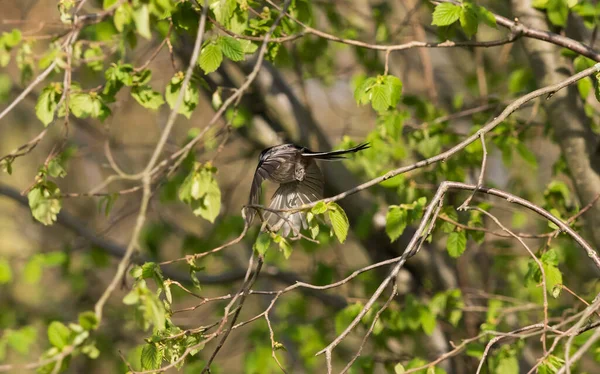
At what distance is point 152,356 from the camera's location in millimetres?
1732

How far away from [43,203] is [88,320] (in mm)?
773

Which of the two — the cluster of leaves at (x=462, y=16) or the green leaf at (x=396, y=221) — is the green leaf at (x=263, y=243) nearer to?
the green leaf at (x=396, y=221)

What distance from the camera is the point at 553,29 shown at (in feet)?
7.92

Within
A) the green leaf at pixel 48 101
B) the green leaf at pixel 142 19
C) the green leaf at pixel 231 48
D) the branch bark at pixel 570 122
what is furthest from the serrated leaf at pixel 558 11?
the green leaf at pixel 48 101

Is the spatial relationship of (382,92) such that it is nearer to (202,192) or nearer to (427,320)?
(202,192)

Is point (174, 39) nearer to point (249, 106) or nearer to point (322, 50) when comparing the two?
point (249, 106)

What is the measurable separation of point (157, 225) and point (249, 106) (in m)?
1.18

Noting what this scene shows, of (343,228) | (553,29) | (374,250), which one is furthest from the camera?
(374,250)

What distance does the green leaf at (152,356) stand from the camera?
172 cm

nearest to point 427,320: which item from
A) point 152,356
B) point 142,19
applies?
point 152,356

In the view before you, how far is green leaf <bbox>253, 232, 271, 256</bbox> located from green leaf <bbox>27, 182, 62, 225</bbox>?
0.62 m

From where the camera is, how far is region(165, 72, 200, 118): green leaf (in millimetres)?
2064

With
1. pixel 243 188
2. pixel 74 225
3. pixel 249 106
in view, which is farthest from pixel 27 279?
pixel 243 188

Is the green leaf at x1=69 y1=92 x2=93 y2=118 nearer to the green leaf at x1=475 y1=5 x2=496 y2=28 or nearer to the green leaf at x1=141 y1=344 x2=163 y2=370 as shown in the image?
the green leaf at x1=141 y1=344 x2=163 y2=370
